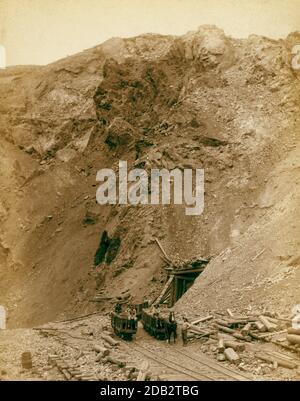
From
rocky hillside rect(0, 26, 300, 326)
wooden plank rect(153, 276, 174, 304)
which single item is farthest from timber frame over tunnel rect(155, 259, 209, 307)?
rocky hillside rect(0, 26, 300, 326)

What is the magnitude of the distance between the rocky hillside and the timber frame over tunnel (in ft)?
3.00

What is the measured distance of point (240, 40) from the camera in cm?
3741

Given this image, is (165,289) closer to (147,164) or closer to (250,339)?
(250,339)

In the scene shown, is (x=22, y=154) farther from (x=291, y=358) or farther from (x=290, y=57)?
(x=291, y=358)

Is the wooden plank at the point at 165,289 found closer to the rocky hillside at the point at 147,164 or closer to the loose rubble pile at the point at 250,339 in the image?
the rocky hillside at the point at 147,164

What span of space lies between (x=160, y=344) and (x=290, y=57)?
24884 mm

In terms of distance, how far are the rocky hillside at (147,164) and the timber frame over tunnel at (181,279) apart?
91 cm

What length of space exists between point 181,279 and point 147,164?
32.6ft

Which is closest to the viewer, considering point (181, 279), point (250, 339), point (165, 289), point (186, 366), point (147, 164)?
point (186, 366)

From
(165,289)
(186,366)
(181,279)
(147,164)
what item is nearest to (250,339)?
(186,366)

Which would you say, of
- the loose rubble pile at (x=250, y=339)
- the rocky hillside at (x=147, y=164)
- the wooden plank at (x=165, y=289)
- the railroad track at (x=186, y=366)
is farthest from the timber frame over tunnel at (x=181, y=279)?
the railroad track at (x=186, y=366)

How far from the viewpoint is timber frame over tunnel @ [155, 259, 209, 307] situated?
23266 millimetres

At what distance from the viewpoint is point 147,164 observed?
3114 centimetres
